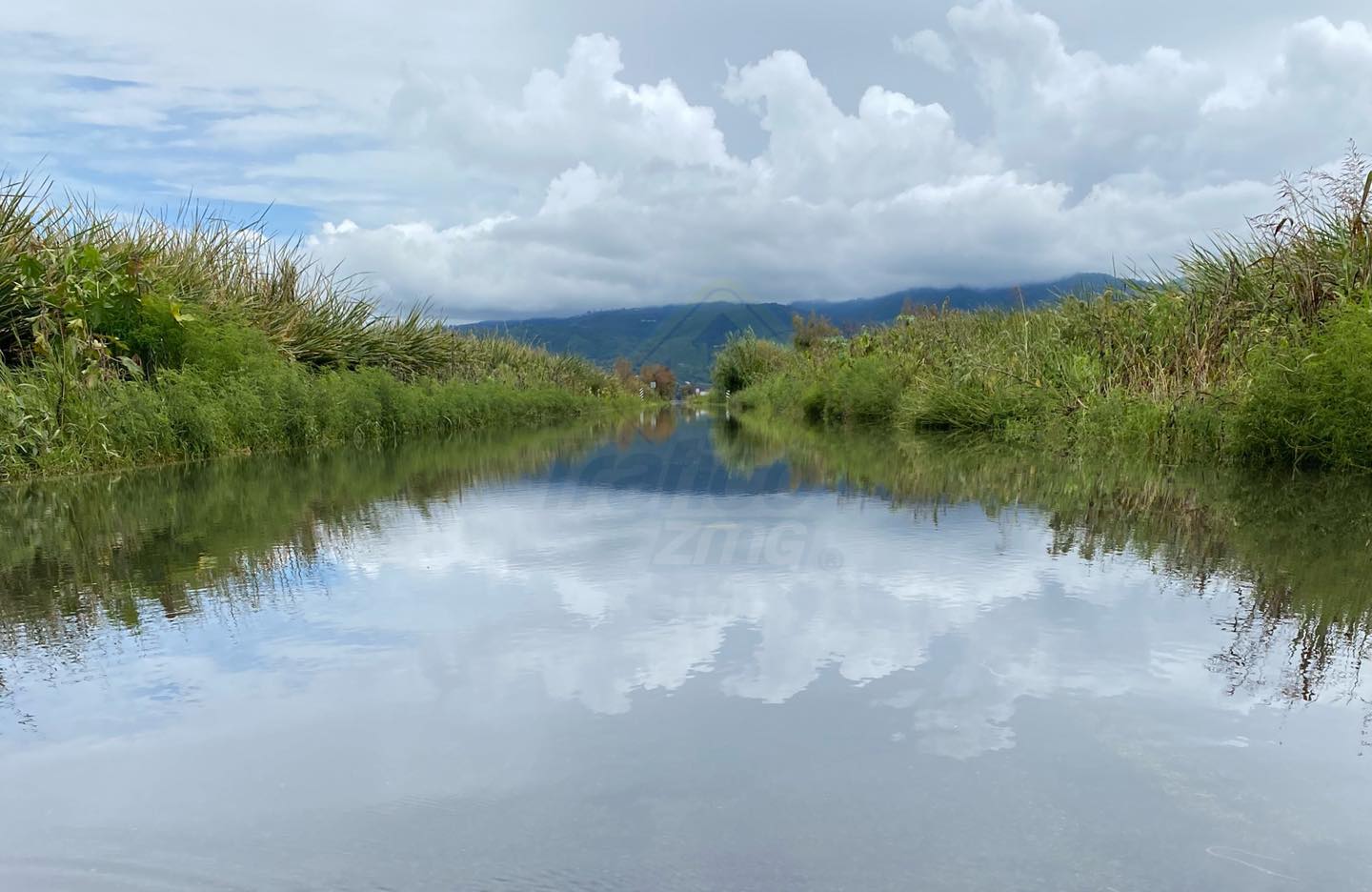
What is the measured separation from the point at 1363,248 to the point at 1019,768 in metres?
9.13

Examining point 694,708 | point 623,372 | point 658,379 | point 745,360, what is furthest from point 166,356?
point 658,379

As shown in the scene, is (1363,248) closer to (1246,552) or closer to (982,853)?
(1246,552)

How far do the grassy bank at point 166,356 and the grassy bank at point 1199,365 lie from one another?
32.5 feet

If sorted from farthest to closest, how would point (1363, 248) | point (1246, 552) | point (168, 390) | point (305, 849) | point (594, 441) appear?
1. point (594, 441)
2. point (168, 390)
3. point (1363, 248)
4. point (1246, 552)
5. point (305, 849)

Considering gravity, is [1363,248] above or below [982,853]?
above

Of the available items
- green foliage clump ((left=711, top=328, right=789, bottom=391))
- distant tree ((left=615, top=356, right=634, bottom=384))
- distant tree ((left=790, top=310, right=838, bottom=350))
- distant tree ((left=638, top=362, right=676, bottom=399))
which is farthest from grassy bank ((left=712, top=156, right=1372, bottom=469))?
distant tree ((left=638, top=362, right=676, bottom=399))

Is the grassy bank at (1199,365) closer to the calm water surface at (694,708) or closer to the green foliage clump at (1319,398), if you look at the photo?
the green foliage clump at (1319,398)

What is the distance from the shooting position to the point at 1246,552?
4840 mm

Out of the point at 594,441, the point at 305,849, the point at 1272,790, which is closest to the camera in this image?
the point at 305,849

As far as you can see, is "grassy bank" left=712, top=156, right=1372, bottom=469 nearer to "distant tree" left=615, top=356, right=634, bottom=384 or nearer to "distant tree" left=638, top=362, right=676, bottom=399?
"distant tree" left=615, top=356, right=634, bottom=384

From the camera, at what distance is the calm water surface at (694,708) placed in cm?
198

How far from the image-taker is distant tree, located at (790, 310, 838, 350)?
44188 mm

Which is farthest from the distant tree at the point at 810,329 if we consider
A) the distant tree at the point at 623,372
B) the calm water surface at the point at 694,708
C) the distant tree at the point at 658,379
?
the calm water surface at the point at 694,708

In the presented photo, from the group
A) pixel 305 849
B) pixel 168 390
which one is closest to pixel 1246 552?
pixel 305 849
